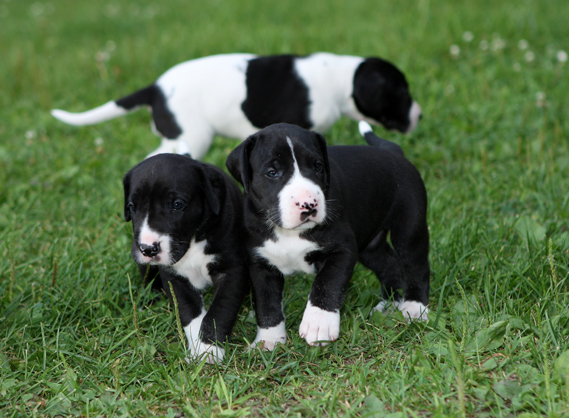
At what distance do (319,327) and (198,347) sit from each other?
659 millimetres

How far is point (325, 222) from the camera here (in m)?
3.00

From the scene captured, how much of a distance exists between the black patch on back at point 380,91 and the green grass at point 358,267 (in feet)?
1.71

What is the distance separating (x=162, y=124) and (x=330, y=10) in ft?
20.3

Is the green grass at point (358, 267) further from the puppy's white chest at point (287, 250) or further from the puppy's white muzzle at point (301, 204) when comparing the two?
the puppy's white muzzle at point (301, 204)

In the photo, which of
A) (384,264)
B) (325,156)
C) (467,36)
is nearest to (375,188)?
(325,156)

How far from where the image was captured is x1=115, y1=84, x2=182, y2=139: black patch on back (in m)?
4.81

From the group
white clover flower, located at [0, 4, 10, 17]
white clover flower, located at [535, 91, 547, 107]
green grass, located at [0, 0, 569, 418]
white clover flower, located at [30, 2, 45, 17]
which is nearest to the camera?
green grass, located at [0, 0, 569, 418]

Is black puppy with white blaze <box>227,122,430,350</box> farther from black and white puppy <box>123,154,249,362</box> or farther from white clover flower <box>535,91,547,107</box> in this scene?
white clover flower <box>535,91,547,107</box>

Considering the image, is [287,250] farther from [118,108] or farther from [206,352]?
[118,108]

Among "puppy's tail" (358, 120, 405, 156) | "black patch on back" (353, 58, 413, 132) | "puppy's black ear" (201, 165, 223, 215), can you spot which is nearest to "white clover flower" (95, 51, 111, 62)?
"black patch on back" (353, 58, 413, 132)

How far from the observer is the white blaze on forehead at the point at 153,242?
9.72ft

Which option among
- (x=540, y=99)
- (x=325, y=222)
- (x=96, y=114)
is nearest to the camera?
(x=325, y=222)

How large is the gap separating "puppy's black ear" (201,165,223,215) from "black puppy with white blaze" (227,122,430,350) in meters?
0.16

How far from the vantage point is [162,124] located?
15.9 feet
